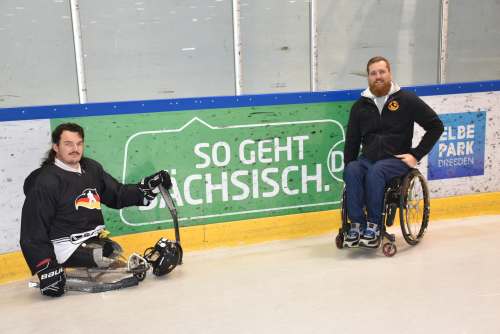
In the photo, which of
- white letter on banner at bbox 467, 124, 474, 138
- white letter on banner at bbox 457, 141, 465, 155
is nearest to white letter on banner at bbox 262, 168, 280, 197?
white letter on banner at bbox 457, 141, 465, 155

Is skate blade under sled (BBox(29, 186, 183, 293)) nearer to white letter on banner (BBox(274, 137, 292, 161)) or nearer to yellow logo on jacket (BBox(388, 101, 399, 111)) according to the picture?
white letter on banner (BBox(274, 137, 292, 161))

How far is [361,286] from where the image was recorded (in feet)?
10.5

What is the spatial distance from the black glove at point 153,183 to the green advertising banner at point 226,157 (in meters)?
0.35

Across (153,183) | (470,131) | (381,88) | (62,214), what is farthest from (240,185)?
(470,131)

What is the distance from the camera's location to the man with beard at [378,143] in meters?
3.68

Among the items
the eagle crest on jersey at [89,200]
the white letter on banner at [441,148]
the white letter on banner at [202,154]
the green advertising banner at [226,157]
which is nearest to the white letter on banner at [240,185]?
the green advertising banner at [226,157]

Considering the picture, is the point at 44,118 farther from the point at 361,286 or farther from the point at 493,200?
the point at 493,200

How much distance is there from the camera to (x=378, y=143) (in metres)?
3.86

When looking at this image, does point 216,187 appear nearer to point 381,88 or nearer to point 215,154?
point 215,154

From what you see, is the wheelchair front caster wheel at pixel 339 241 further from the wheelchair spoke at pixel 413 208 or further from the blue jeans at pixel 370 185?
the wheelchair spoke at pixel 413 208

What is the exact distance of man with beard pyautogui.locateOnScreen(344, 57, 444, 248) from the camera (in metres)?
3.68

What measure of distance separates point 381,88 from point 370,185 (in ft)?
2.48

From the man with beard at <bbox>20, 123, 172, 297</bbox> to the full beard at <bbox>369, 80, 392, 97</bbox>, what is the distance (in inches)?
82.9

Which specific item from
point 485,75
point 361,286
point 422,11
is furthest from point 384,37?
point 361,286
